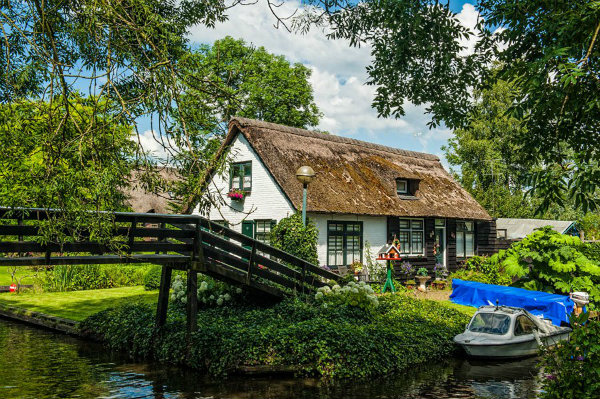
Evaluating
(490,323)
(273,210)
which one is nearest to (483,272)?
(273,210)

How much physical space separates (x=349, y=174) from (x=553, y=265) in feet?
33.0

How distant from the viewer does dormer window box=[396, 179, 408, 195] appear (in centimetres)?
2593

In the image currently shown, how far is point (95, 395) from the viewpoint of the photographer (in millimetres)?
9023

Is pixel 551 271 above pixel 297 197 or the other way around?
the other way around

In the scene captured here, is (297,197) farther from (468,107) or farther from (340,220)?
(468,107)

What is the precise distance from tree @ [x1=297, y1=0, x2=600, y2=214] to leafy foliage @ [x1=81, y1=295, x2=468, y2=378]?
456 cm

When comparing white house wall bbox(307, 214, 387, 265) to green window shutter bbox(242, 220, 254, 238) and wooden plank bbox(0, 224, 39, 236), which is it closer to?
green window shutter bbox(242, 220, 254, 238)

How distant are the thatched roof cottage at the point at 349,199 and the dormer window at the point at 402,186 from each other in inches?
2.3

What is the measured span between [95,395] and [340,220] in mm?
14114

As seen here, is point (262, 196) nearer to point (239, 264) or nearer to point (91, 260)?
point (239, 264)

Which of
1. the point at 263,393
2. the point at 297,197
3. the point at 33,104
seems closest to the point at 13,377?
the point at 263,393

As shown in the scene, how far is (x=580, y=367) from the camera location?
6492 millimetres

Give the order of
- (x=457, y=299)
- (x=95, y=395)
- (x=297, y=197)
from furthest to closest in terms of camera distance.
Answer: (x=297, y=197)
(x=457, y=299)
(x=95, y=395)

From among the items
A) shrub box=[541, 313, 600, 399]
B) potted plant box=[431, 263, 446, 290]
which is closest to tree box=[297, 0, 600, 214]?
shrub box=[541, 313, 600, 399]
